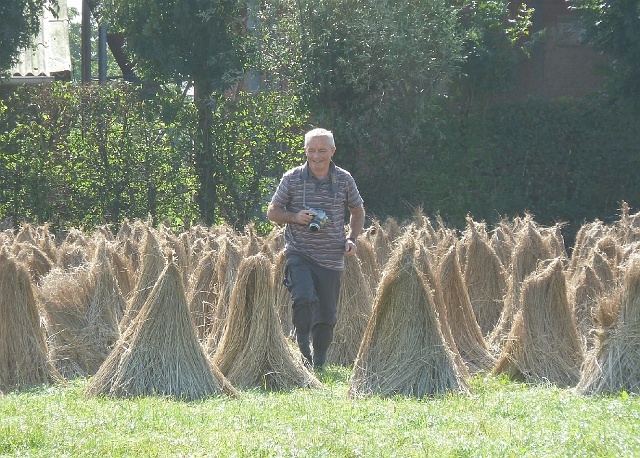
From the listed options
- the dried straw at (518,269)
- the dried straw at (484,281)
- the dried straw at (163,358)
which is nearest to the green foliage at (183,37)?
the dried straw at (484,281)

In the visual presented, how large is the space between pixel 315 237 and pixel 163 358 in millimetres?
1676

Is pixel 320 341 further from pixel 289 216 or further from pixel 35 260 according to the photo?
pixel 35 260

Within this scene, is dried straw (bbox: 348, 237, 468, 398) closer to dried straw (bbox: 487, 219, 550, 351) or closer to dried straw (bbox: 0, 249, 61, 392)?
dried straw (bbox: 487, 219, 550, 351)

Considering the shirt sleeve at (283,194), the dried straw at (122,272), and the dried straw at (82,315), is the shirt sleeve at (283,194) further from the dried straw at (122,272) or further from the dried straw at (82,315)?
the dried straw at (122,272)

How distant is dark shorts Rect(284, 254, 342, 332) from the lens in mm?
8070

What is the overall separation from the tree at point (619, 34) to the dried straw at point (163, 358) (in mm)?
11707

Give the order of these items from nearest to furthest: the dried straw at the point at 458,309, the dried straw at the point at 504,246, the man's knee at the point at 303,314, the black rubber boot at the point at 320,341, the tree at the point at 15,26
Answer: the man's knee at the point at 303,314 < the black rubber boot at the point at 320,341 < the dried straw at the point at 458,309 < the dried straw at the point at 504,246 < the tree at the point at 15,26

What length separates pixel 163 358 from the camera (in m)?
7.13

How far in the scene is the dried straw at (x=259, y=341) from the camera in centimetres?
767

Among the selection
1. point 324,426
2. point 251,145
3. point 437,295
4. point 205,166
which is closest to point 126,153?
point 205,166

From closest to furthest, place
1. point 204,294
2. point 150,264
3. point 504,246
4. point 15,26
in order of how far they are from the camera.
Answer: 1. point 150,264
2. point 204,294
3. point 504,246
4. point 15,26

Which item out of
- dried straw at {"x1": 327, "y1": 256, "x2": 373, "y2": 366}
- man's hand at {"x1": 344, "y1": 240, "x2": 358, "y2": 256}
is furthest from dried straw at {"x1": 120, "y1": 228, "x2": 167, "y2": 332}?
dried straw at {"x1": 327, "y1": 256, "x2": 373, "y2": 366}

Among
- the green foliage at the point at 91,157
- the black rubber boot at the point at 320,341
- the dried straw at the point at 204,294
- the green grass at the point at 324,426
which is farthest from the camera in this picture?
the green foliage at the point at 91,157

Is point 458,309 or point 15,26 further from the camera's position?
point 15,26
